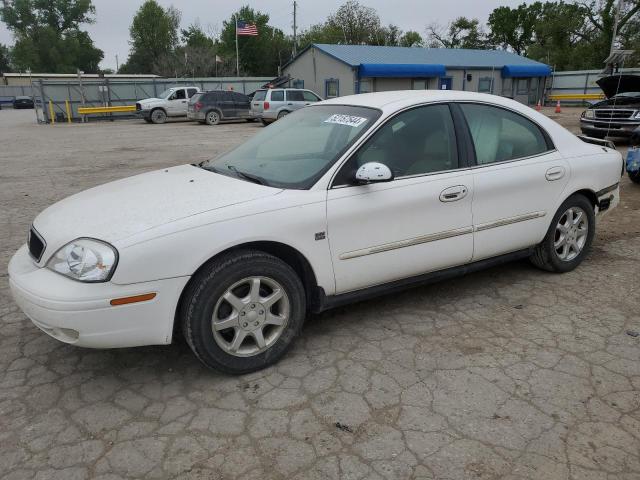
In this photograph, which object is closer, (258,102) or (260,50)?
(258,102)

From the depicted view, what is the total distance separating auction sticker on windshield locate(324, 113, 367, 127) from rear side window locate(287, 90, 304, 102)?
756 inches

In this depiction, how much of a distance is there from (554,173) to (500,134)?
566 mm

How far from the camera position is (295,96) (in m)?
22.6

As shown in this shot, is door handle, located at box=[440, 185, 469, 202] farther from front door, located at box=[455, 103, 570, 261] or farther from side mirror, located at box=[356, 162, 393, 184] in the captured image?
side mirror, located at box=[356, 162, 393, 184]

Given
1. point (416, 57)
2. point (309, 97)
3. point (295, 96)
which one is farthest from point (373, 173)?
point (416, 57)

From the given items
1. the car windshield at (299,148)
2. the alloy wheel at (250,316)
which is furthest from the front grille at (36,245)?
the car windshield at (299,148)

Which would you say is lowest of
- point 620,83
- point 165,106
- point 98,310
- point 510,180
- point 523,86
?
point 98,310

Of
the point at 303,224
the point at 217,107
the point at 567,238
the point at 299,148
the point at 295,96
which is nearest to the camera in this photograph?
the point at 303,224

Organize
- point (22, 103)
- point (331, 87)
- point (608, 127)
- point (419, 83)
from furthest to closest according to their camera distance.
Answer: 1. point (22, 103)
2. point (331, 87)
3. point (419, 83)
4. point (608, 127)

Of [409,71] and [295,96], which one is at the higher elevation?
[409,71]

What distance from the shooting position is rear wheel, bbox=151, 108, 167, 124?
25828 mm

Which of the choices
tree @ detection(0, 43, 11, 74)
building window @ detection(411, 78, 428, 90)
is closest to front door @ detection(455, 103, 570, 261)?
building window @ detection(411, 78, 428, 90)

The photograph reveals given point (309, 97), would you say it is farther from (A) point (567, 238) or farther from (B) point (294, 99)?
(A) point (567, 238)

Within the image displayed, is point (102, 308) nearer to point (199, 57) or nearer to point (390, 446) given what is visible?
point (390, 446)
